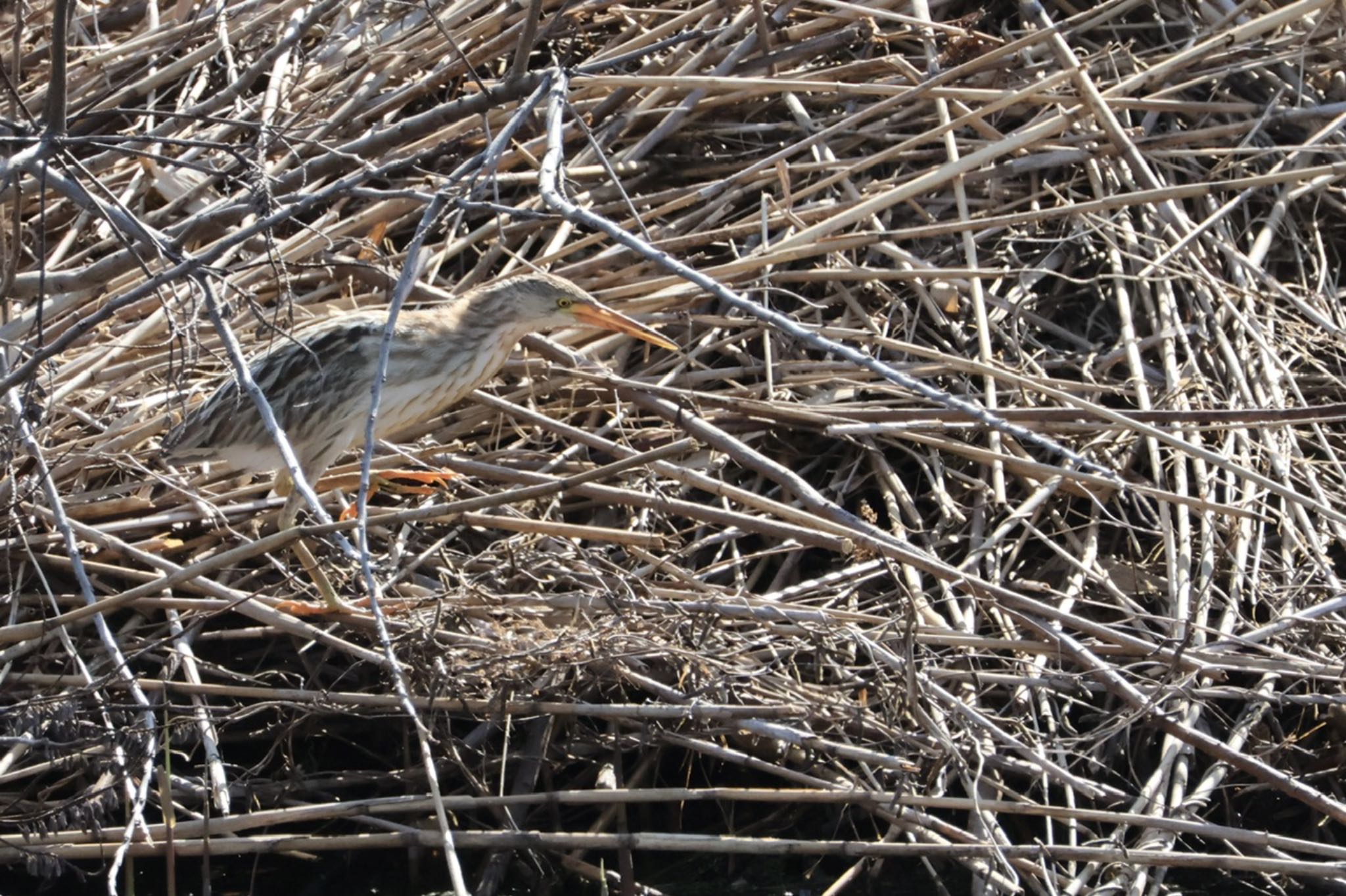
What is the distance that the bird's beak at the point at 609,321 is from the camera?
3840 mm

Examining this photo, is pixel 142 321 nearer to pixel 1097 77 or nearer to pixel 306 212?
pixel 306 212

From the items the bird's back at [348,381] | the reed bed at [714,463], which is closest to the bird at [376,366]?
the bird's back at [348,381]

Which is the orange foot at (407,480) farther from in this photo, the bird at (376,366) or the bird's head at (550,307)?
the bird's head at (550,307)

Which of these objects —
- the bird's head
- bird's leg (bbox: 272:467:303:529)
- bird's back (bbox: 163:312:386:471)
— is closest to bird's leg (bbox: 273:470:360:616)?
bird's leg (bbox: 272:467:303:529)

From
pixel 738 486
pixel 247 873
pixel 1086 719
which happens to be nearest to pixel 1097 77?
pixel 738 486

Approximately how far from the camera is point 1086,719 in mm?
3646

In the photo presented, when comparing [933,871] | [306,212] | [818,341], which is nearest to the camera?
[818,341]

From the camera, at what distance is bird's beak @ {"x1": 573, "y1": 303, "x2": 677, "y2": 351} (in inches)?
151

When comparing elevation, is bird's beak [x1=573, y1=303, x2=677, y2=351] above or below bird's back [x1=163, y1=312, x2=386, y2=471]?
below

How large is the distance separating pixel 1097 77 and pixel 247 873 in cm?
324

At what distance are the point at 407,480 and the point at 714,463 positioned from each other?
0.75 meters

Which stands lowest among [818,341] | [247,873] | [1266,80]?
[247,873]

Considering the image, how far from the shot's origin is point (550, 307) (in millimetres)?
3824

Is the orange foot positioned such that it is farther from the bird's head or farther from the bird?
the bird's head
